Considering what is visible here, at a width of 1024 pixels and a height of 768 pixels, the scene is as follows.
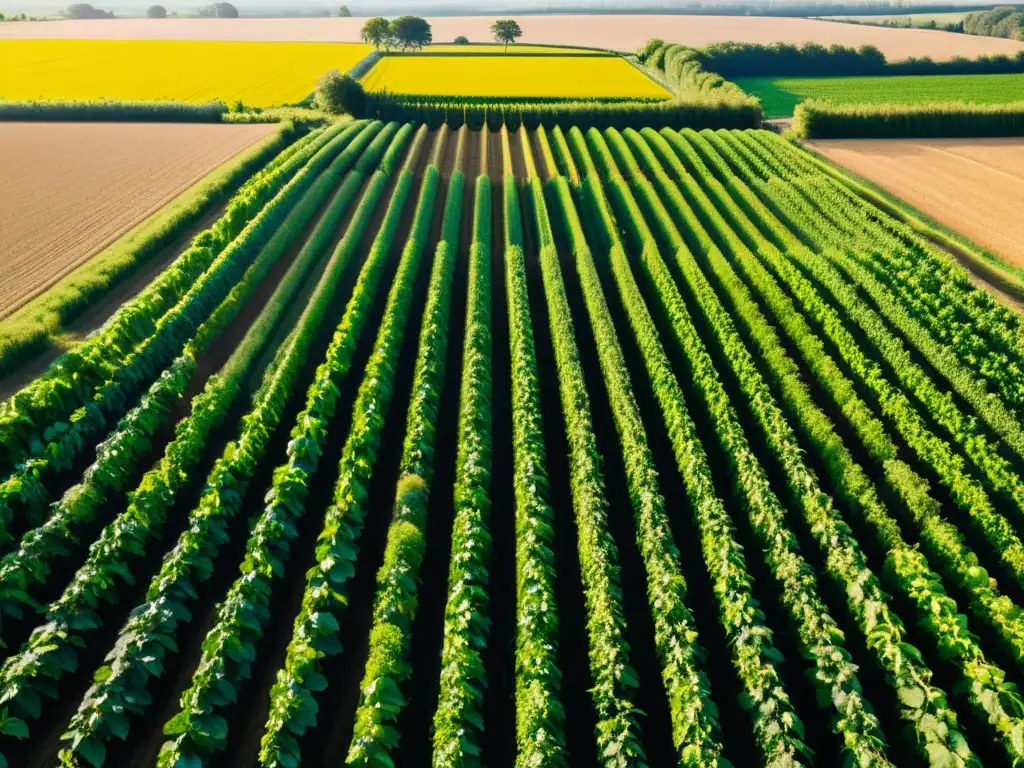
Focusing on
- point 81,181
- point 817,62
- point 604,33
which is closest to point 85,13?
point 604,33

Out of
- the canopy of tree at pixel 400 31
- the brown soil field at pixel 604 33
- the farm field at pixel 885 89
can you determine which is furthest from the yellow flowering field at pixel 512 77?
the brown soil field at pixel 604 33

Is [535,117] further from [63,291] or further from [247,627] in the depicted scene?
[247,627]

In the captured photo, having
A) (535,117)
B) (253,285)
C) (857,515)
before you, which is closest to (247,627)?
(857,515)

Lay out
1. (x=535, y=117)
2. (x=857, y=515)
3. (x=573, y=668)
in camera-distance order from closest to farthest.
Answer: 1. (x=573, y=668)
2. (x=857, y=515)
3. (x=535, y=117)

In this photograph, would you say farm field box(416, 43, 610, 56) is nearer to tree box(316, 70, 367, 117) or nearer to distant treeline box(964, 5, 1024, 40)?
tree box(316, 70, 367, 117)

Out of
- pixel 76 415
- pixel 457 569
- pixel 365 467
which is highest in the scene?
pixel 76 415

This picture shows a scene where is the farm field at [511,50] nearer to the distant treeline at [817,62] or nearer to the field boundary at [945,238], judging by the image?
the distant treeline at [817,62]
